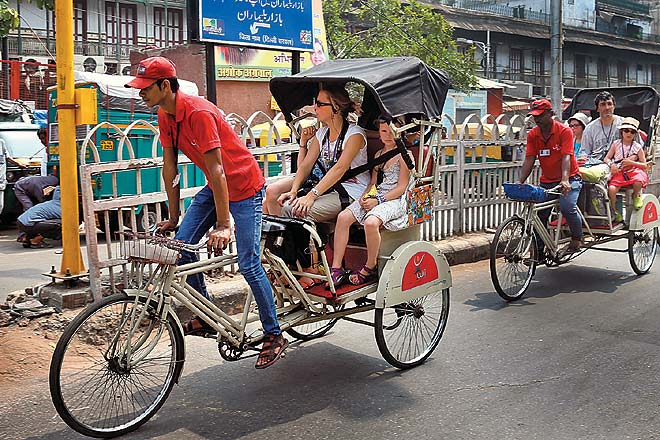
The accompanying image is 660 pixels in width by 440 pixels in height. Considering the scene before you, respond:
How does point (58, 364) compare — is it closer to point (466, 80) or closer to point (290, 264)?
point (290, 264)

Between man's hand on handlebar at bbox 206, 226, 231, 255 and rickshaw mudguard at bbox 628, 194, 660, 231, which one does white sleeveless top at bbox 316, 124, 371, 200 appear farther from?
rickshaw mudguard at bbox 628, 194, 660, 231

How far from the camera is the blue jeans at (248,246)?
4.48m

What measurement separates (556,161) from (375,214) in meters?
3.54

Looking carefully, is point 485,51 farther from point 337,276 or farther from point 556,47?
point 337,276

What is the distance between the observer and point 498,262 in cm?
Result: 720

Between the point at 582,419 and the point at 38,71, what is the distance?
17518 millimetres

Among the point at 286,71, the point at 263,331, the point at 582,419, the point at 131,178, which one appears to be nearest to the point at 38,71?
the point at 286,71

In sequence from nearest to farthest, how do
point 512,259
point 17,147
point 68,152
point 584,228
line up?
point 68,152 < point 512,259 < point 584,228 < point 17,147

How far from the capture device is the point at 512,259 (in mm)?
7293

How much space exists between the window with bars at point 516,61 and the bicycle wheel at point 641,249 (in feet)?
100

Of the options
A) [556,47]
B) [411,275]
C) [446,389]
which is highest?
[556,47]

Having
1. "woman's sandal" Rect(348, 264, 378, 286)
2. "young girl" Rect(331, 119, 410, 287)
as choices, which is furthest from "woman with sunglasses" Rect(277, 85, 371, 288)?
"woman's sandal" Rect(348, 264, 378, 286)

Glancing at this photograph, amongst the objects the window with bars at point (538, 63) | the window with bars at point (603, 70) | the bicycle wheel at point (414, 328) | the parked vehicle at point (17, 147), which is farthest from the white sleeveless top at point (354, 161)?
the window with bars at point (603, 70)

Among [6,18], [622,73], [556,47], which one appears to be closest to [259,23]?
[6,18]
